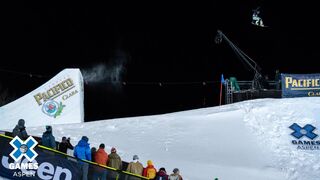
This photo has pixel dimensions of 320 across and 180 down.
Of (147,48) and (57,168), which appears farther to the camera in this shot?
(147,48)

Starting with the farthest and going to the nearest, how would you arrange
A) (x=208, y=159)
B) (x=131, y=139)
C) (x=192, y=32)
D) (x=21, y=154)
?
(x=192, y=32) → (x=131, y=139) → (x=208, y=159) → (x=21, y=154)

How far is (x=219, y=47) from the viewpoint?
2794cm

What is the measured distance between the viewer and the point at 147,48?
27.6 meters

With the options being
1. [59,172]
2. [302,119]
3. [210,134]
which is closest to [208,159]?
[210,134]

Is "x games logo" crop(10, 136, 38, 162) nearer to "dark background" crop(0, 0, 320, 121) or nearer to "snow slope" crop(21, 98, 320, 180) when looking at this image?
"snow slope" crop(21, 98, 320, 180)

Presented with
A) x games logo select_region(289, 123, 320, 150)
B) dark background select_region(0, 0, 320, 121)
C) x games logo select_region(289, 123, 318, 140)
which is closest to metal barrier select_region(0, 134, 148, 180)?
x games logo select_region(289, 123, 320, 150)

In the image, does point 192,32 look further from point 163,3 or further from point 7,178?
point 7,178

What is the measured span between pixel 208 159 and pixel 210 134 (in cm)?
187

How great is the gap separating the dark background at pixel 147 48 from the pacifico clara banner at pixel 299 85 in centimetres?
Answer: 616

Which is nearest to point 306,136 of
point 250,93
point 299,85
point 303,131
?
point 303,131

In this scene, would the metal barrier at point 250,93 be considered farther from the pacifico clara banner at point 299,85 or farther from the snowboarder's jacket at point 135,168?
the snowboarder's jacket at point 135,168

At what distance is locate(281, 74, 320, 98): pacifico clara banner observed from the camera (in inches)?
845

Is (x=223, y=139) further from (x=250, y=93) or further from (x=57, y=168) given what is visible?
(x=57, y=168)

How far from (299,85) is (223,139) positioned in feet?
14.9
